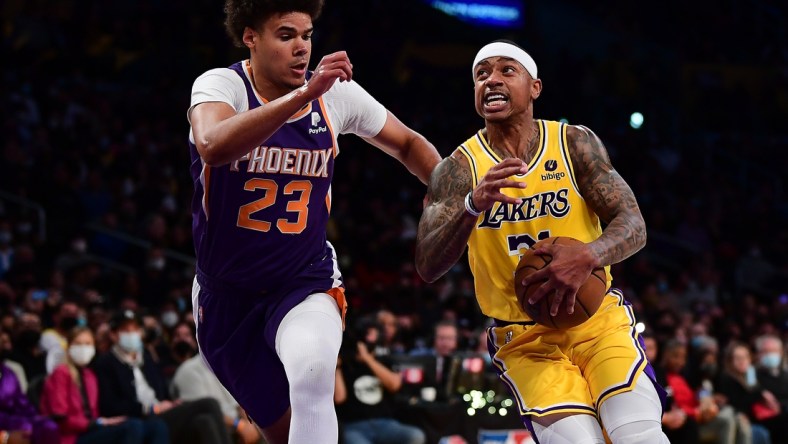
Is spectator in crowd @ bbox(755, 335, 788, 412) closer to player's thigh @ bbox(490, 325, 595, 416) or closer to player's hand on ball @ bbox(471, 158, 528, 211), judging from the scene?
player's thigh @ bbox(490, 325, 595, 416)

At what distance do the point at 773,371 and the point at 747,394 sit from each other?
528 millimetres

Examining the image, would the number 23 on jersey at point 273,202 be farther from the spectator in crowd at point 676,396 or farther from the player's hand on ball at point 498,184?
the spectator in crowd at point 676,396

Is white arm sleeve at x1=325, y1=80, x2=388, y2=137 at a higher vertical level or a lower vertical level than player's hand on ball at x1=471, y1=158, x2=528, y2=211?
higher

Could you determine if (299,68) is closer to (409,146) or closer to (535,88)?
(409,146)

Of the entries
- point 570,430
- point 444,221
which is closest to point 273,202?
point 444,221

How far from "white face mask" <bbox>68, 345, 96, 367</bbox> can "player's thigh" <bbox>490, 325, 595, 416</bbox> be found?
506 centimetres

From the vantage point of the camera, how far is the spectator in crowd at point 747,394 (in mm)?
11836

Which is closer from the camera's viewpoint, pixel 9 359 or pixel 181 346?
pixel 9 359

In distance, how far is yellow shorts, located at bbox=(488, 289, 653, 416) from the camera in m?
4.96

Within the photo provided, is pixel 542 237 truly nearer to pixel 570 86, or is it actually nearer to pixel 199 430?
pixel 199 430

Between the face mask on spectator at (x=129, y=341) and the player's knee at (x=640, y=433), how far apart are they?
585cm

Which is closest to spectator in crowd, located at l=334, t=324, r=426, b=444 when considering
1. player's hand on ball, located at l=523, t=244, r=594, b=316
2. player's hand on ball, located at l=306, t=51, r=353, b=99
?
player's hand on ball, located at l=523, t=244, r=594, b=316

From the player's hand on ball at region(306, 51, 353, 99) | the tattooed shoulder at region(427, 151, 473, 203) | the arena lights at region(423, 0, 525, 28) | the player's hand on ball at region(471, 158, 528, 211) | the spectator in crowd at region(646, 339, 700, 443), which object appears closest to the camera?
the player's hand on ball at region(306, 51, 353, 99)

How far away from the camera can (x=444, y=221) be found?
512 centimetres
